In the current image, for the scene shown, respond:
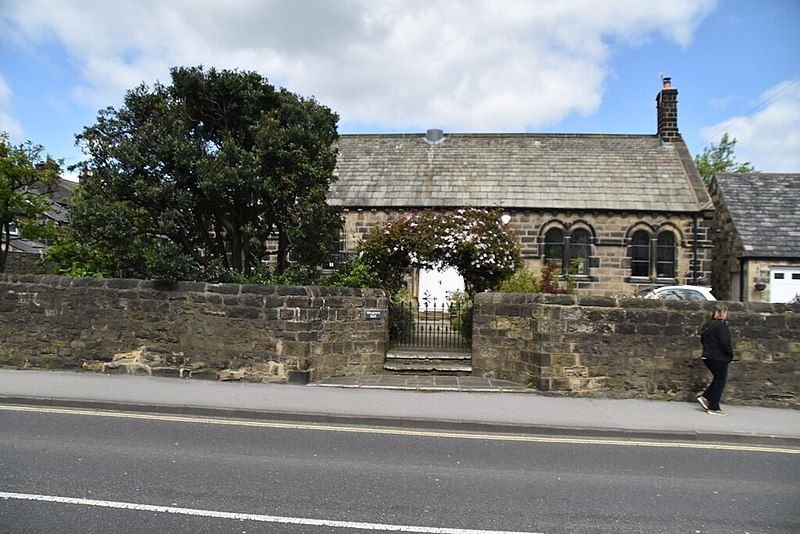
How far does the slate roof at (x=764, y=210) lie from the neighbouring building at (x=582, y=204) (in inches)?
66.5

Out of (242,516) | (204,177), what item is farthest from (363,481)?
(204,177)

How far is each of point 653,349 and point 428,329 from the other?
472 cm

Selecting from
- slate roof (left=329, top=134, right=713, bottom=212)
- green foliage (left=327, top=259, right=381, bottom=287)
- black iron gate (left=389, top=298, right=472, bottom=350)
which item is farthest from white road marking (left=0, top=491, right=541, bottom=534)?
slate roof (left=329, top=134, right=713, bottom=212)

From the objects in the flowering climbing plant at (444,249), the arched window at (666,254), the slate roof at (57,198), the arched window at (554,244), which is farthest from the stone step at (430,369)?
the arched window at (666,254)

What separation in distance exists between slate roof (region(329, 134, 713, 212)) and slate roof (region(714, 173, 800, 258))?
5.99ft

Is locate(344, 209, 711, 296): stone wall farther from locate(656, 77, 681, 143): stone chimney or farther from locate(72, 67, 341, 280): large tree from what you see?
locate(72, 67, 341, 280): large tree

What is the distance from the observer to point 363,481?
514cm

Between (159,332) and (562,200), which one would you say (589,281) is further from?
(159,332)

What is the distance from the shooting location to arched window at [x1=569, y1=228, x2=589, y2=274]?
1955 centimetres

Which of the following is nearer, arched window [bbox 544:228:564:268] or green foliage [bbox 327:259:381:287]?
green foliage [bbox 327:259:381:287]

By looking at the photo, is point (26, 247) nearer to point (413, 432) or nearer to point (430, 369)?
point (430, 369)

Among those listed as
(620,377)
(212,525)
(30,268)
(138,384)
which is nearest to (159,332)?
(138,384)

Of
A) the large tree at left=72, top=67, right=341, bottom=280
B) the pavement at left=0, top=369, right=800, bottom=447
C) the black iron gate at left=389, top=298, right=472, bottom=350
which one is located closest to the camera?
the pavement at left=0, top=369, right=800, bottom=447

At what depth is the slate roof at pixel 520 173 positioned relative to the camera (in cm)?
1953
